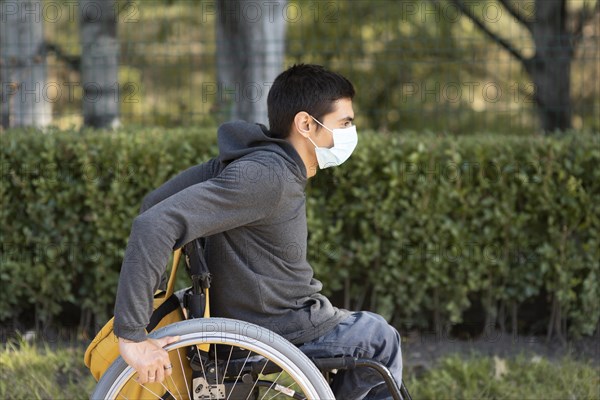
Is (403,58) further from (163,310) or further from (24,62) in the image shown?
(163,310)

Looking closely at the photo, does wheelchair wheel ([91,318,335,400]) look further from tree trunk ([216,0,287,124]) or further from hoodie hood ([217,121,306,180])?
tree trunk ([216,0,287,124])

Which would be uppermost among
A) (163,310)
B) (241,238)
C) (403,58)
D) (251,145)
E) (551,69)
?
(403,58)

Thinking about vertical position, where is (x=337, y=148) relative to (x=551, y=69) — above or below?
below

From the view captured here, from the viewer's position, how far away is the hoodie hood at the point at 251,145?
245 centimetres

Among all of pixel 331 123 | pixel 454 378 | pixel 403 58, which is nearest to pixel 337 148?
pixel 331 123

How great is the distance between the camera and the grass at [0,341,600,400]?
11.9ft

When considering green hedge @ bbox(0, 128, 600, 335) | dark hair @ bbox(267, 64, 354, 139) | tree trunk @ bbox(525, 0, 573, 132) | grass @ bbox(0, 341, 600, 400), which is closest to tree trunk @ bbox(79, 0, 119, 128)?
green hedge @ bbox(0, 128, 600, 335)

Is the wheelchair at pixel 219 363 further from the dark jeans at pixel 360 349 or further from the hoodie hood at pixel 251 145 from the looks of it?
the hoodie hood at pixel 251 145

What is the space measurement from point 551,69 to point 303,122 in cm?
418

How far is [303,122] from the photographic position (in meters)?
2.56

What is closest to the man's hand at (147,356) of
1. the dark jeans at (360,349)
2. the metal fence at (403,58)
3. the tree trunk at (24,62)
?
the dark jeans at (360,349)

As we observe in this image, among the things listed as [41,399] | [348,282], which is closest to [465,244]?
[348,282]

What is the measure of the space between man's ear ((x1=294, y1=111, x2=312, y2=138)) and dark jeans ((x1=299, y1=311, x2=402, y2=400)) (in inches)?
22.5

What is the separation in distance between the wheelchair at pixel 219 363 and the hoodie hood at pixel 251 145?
278 millimetres
